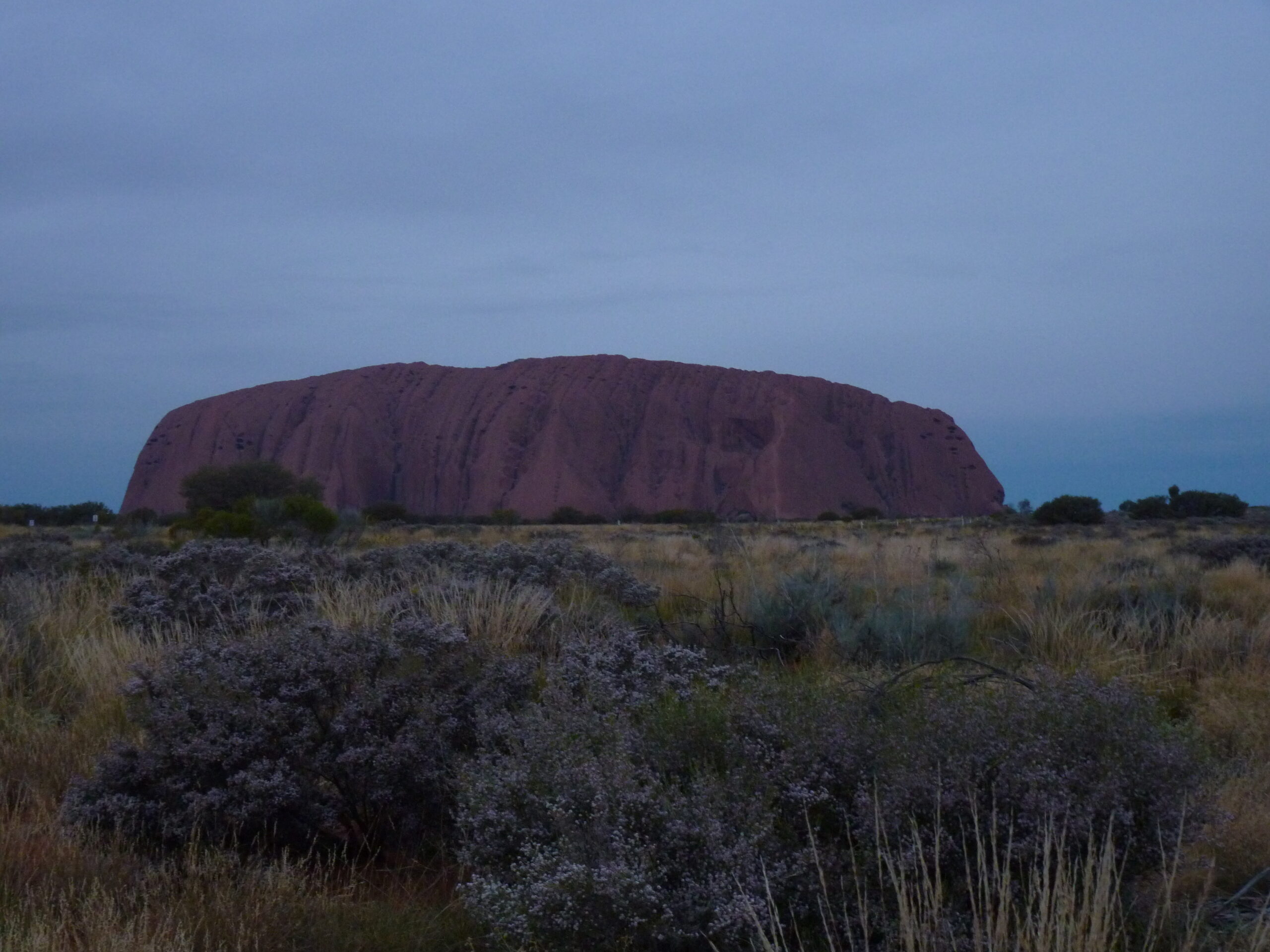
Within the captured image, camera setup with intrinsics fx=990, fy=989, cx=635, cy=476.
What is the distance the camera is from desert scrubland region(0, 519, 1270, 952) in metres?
2.85

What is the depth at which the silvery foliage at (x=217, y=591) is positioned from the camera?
836cm

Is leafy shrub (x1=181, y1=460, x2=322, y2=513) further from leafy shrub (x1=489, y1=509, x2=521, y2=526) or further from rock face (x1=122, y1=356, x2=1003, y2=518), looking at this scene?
rock face (x1=122, y1=356, x2=1003, y2=518)

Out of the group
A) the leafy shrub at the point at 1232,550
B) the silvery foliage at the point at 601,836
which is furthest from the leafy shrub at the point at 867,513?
the silvery foliage at the point at 601,836

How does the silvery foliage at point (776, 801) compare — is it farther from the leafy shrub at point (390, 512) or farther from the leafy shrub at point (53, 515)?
the leafy shrub at point (390, 512)

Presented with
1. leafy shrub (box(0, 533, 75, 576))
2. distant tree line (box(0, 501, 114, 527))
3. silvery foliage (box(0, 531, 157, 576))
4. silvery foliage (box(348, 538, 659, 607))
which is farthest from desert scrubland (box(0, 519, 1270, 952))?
distant tree line (box(0, 501, 114, 527))

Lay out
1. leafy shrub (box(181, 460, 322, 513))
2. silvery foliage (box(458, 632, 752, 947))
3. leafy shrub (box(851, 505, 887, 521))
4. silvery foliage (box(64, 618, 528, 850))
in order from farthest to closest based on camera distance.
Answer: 1. leafy shrub (box(851, 505, 887, 521))
2. leafy shrub (box(181, 460, 322, 513))
3. silvery foliage (box(64, 618, 528, 850))
4. silvery foliage (box(458, 632, 752, 947))

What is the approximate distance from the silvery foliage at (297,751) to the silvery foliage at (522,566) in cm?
413

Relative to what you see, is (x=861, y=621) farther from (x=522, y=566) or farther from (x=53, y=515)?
(x=53, y=515)

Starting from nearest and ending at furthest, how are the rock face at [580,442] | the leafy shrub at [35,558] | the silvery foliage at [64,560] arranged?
1. the silvery foliage at [64,560]
2. the leafy shrub at [35,558]
3. the rock face at [580,442]

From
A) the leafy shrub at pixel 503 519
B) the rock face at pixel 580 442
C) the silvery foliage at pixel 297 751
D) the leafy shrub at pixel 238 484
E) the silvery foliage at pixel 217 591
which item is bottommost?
the silvery foliage at pixel 297 751

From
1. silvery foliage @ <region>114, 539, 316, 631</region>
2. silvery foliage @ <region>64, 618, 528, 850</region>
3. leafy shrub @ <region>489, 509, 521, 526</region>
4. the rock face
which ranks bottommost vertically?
silvery foliage @ <region>64, 618, 528, 850</region>

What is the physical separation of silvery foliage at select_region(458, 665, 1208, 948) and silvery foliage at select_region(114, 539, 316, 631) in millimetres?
5020

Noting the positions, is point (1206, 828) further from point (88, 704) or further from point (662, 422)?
point (662, 422)

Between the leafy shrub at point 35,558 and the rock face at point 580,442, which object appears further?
the rock face at point 580,442
